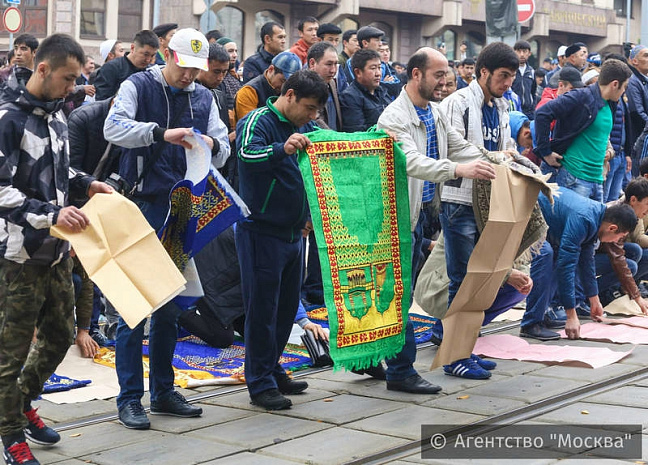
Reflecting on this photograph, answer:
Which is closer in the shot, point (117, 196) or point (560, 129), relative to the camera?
point (117, 196)

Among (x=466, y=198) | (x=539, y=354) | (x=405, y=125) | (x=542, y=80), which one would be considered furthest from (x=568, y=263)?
(x=542, y=80)

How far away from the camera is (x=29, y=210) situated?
191 inches

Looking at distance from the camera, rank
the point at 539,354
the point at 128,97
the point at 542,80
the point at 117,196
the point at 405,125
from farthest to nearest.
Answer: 1. the point at 542,80
2. the point at 539,354
3. the point at 405,125
4. the point at 128,97
5. the point at 117,196

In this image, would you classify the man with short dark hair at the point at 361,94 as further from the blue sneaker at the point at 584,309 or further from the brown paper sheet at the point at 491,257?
the brown paper sheet at the point at 491,257

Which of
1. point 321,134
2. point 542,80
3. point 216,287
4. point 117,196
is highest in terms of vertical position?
point 542,80

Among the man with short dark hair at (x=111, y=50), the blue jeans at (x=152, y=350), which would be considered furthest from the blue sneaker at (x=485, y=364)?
the man with short dark hair at (x=111, y=50)

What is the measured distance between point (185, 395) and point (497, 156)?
2.41 meters

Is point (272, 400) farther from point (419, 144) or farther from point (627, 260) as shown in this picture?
point (627, 260)

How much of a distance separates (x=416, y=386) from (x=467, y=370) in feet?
1.93

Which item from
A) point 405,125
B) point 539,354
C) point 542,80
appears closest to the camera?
point 405,125

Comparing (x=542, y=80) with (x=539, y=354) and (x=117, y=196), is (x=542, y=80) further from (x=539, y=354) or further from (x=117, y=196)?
(x=117, y=196)

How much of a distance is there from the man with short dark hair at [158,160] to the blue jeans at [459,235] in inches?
67.4

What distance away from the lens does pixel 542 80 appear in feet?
68.9

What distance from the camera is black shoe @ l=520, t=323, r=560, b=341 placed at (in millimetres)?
8461
